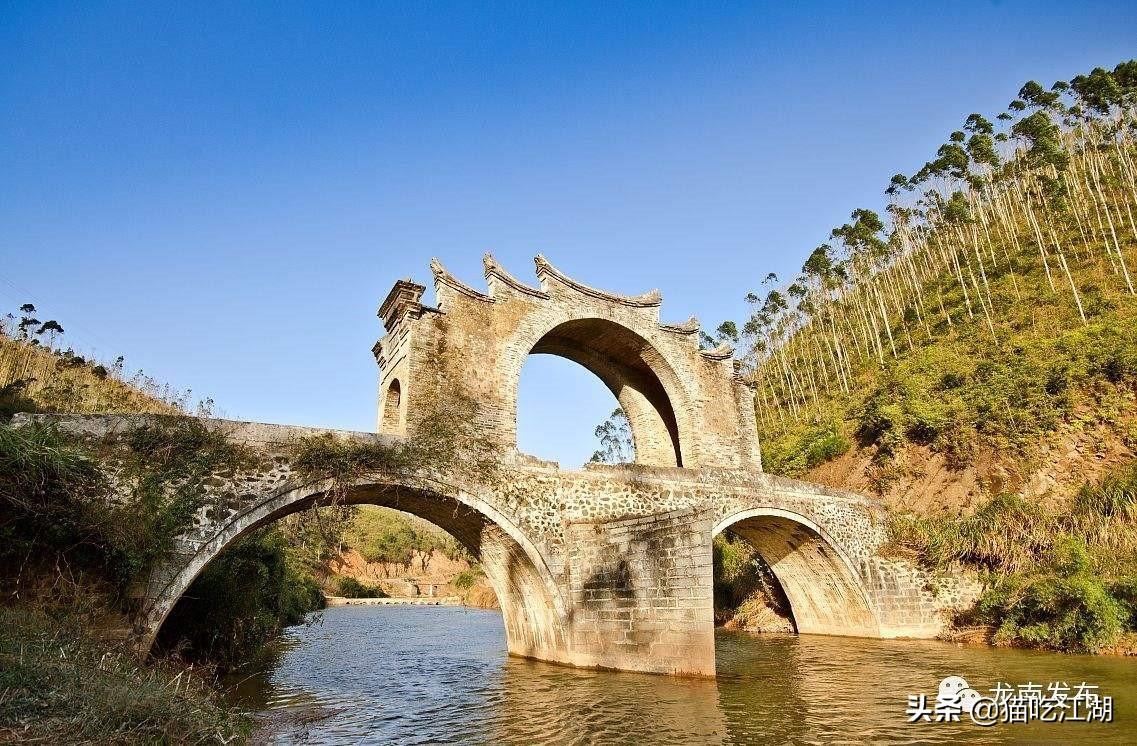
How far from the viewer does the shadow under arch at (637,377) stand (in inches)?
704

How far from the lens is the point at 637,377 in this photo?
19609mm

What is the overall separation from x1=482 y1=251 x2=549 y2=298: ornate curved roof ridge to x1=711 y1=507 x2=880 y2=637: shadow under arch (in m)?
7.66

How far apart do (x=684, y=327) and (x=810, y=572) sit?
27.2 ft

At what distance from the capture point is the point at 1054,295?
105ft

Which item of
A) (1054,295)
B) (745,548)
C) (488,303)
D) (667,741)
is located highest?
(1054,295)

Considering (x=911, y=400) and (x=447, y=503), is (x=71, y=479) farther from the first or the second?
(x=911, y=400)

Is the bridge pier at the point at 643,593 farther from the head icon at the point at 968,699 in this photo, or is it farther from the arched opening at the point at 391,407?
the arched opening at the point at 391,407

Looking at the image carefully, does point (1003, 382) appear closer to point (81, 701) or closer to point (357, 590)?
point (81, 701)

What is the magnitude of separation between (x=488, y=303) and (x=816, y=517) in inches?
418

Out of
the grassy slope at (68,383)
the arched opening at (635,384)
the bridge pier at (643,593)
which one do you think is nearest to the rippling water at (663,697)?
the bridge pier at (643,593)

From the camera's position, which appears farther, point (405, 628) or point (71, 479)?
point (405, 628)

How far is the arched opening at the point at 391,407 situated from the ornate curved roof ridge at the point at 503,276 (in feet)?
11.7

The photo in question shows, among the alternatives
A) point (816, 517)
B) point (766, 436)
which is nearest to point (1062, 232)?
point (766, 436)

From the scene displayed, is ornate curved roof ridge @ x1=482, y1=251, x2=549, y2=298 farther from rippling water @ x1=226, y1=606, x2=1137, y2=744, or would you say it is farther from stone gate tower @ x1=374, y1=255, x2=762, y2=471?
rippling water @ x1=226, y1=606, x2=1137, y2=744
